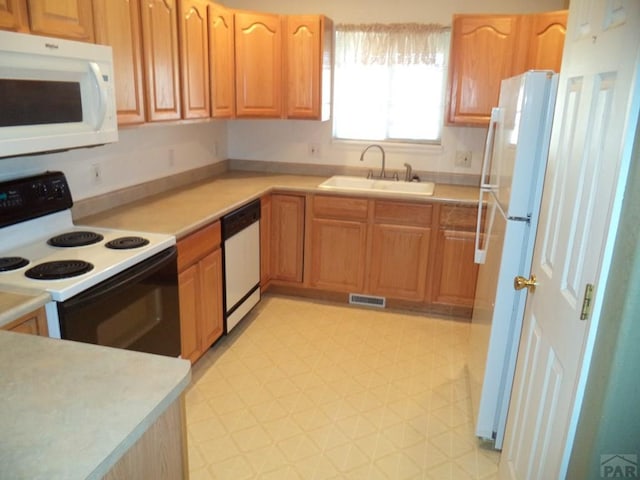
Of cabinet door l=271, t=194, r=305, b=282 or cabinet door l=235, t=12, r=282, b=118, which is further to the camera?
cabinet door l=271, t=194, r=305, b=282

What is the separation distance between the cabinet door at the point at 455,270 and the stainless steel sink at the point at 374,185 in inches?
16.0

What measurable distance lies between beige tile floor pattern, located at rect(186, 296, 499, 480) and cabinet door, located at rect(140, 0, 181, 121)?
147 centimetres

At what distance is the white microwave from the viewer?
1.63 meters

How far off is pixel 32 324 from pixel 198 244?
1.09 meters

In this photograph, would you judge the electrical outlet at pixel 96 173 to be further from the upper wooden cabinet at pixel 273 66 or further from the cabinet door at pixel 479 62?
the cabinet door at pixel 479 62

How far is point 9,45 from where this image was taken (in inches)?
62.6

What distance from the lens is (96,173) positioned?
267cm

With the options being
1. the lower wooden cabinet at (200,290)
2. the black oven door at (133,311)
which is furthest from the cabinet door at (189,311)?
the black oven door at (133,311)

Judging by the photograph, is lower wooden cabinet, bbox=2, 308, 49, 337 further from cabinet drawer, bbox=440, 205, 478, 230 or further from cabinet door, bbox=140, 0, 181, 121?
cabinet drawer, bbox=440, 205, 478, 230

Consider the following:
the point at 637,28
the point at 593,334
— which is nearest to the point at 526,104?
the point at 637,28

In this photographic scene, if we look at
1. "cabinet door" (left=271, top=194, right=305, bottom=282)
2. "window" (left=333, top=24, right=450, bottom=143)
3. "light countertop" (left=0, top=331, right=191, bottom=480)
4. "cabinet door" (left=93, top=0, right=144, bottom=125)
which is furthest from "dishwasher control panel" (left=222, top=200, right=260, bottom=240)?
"light countertop" (left=0, top=331, right=191, bottom=480)

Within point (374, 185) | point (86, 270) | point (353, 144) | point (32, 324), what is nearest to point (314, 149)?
point (353, 144)

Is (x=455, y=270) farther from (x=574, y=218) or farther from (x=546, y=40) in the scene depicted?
(x=574, y=218)

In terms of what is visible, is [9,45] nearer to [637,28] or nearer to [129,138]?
[129,138]
